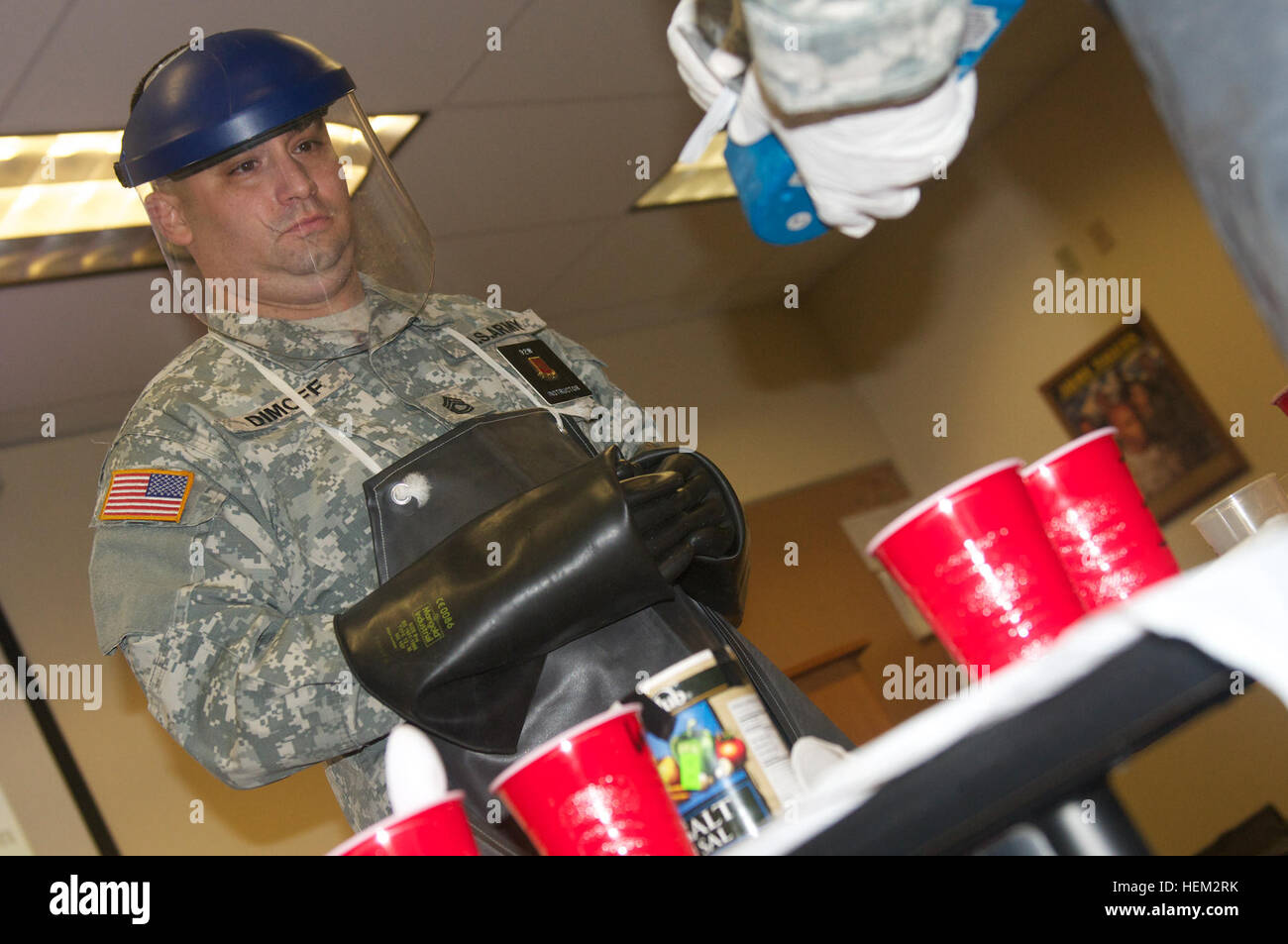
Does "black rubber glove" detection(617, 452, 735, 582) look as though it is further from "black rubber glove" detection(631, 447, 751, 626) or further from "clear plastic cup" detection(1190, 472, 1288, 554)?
"clear plastic cup" detection(1190, 472, 1288, 554)

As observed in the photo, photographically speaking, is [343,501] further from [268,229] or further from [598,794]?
[598,794]

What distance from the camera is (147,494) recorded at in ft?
3.88

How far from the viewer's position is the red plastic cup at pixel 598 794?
662 millimetres

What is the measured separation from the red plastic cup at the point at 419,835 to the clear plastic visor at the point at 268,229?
987 millimetres

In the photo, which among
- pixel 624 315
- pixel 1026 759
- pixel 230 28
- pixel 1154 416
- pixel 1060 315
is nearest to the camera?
pixel 1026 759

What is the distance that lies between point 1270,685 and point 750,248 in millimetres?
4702

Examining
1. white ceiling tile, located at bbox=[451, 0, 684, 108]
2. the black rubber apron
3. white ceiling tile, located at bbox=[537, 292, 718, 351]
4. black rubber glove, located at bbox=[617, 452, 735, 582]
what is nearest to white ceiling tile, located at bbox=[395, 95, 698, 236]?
white ceiling tile, located at bbox=[451, 0, 684, 108]

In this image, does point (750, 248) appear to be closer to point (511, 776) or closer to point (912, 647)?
point (912, 647)

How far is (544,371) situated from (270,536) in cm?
44

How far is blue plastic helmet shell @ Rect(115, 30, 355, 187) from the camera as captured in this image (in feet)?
4.40

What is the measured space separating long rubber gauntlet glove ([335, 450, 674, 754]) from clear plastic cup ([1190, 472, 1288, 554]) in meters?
0.55

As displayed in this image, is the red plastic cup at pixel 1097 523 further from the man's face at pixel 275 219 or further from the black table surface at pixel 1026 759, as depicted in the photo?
the man's face at pixel 275 219

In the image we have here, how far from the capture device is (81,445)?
4.07 m

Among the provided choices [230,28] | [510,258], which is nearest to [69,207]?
[230,28]
